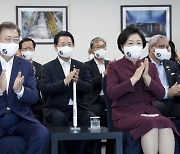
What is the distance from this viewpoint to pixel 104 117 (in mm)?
4148

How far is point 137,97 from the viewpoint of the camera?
10.6 feet

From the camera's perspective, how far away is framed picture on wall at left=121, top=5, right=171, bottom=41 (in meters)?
5.91

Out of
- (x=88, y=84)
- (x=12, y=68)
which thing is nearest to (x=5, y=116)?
(x=12, y=68)

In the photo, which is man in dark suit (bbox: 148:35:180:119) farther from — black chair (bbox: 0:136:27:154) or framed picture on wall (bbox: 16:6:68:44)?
framed picture on wall (bbox: 16:6:68:44)

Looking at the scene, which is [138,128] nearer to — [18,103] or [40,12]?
[18,103]

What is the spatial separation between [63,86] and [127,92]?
2.31 ft

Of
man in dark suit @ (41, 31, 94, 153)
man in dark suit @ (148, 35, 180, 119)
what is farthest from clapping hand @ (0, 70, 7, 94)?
man in dark suit @ (148, 35, 180, 119)

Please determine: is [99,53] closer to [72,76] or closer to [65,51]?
[65,51]

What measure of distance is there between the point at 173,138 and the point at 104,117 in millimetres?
1245

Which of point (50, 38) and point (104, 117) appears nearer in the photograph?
point (104, 117)

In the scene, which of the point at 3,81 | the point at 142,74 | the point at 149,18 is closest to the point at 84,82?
the point at 142,74

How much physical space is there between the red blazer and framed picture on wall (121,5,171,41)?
2.69 metres

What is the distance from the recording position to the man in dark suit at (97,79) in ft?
13.6

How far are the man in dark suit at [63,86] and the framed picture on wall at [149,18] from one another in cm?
224
